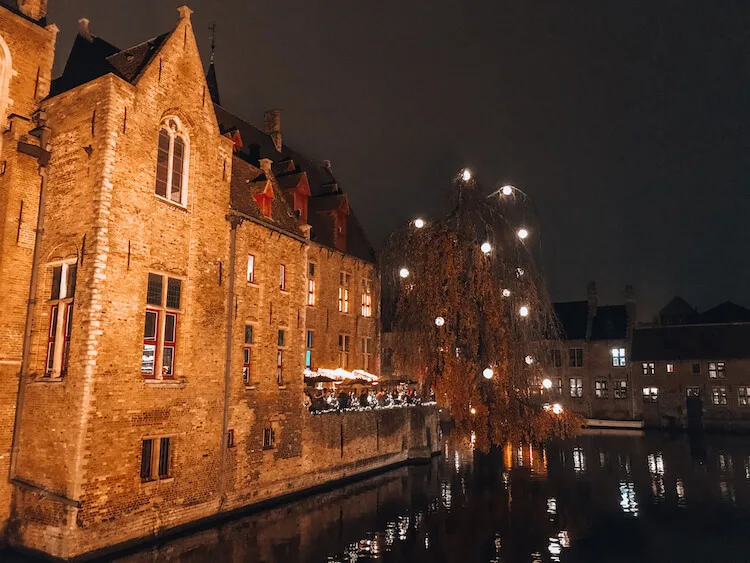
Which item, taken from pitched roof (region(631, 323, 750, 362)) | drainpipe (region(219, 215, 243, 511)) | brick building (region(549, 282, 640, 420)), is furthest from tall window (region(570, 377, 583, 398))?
drainpipe (region(219, 215, 243, 511))

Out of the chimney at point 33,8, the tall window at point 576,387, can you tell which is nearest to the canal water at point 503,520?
the chimney at point 33,8

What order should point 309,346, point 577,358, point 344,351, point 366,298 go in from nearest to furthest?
1. point 309,346
2. point 344,351
3. point 366,298
4. point 577,358

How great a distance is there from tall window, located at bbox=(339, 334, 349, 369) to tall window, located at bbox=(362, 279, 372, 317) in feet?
6.36

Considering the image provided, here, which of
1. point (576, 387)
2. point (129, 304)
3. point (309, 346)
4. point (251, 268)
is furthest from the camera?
point (576, 387)

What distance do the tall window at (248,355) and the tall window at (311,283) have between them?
667cm

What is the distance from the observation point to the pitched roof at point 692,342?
4203cm

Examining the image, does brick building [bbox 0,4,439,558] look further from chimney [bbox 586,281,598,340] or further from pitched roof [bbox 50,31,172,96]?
chimney [bbox 586,281,598,340]

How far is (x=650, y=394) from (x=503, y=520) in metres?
34.7

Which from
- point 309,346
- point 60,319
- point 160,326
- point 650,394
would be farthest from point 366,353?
point 650,394

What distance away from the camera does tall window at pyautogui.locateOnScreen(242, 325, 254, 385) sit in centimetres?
1634

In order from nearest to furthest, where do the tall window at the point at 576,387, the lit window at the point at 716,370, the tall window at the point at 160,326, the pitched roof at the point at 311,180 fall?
the tall window at the point at 160,326, the pitched roof at the point at 311,180, the lit window at the point at 716,370, the tall window at the point at 576,387

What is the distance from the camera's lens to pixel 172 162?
552 inches

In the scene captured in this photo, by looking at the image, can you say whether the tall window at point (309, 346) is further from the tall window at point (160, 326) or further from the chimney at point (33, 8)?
the chimney at point (33, 8)

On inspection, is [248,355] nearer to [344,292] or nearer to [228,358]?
[228,358]
